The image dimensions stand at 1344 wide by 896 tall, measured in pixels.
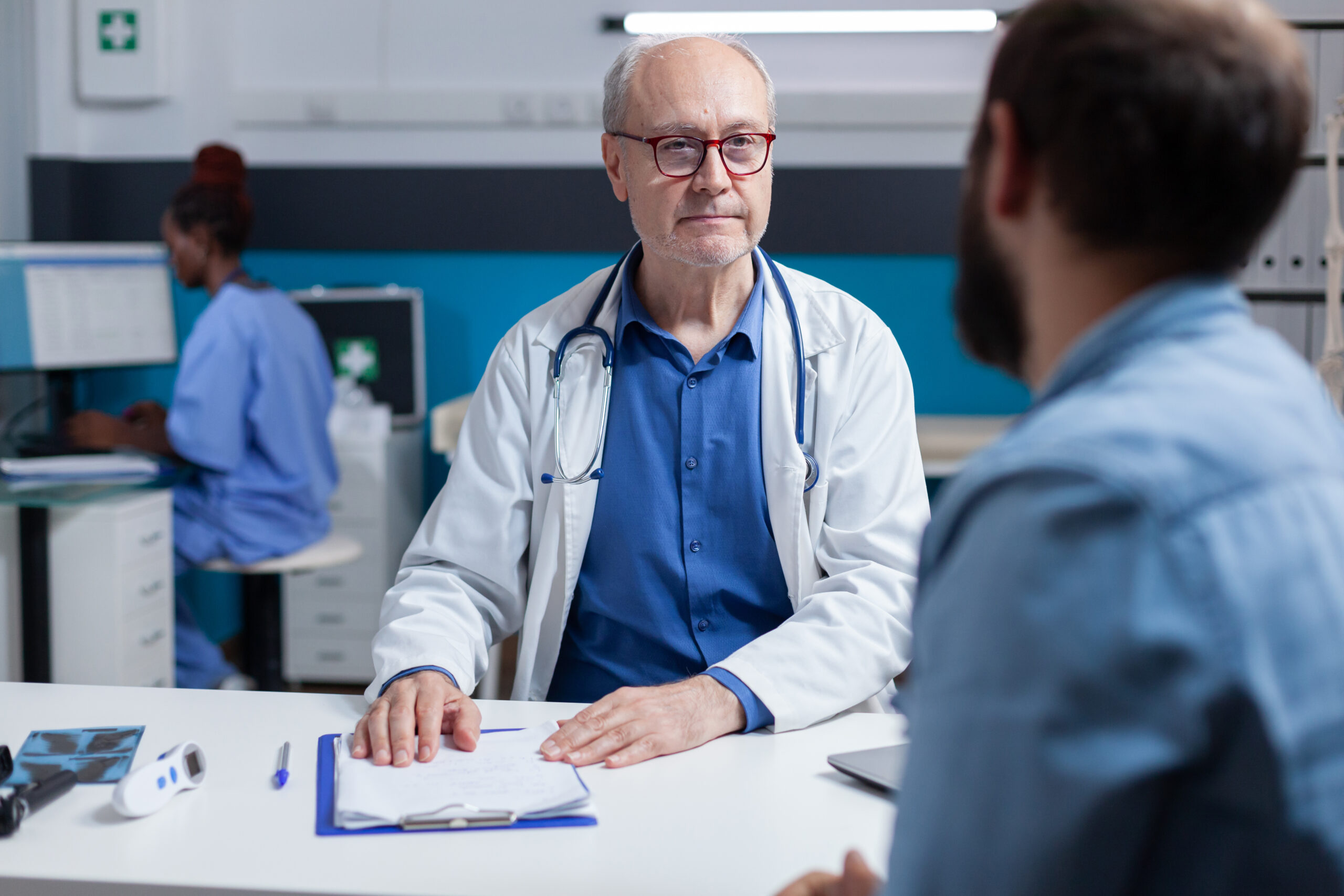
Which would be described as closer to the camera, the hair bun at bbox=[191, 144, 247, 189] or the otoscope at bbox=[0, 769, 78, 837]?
the otoscope at bbox=[0, 769, 78, 837]

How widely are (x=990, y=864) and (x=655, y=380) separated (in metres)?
1.08

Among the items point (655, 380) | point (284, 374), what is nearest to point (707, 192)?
point (655, 380)

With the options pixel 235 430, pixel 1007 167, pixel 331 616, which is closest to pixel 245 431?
pixel 235 430

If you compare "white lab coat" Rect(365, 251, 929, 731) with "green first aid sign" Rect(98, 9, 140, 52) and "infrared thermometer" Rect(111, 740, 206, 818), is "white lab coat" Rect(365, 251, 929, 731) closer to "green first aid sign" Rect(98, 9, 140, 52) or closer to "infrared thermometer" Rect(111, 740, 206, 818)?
"infrared thermometer" Rect(111, 740, 206, 818)

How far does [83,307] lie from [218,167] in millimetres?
539

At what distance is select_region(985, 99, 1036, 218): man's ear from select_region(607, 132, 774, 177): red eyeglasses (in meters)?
0.96

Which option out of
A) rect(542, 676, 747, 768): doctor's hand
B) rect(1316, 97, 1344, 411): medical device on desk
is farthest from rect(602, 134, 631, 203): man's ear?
rect(1316, 97, 1344, 411): medical device on desk

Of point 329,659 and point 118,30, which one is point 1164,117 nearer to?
point 329,659

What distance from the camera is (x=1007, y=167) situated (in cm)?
56

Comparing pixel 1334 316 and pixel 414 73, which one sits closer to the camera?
pixel 1334 316

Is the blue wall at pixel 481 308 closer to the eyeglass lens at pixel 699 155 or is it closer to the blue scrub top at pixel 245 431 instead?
the blue scrub top at pixel 245 431

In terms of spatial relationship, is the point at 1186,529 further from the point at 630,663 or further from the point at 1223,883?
the point at 630,663

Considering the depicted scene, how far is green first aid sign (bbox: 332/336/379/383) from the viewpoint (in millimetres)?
3584

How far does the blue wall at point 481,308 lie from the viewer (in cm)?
362
